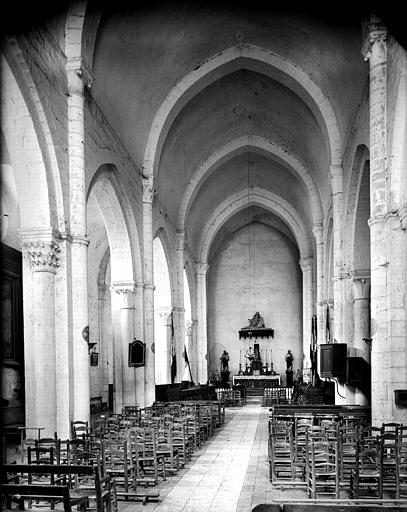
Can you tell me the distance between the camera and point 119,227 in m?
20.6

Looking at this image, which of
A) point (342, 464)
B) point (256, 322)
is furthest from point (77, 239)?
point (256, 322)

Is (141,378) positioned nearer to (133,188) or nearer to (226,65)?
(133,188)

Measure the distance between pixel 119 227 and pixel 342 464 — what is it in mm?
13030

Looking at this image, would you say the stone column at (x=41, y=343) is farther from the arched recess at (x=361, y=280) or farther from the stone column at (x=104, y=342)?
the stone column at (x=104, y=342)

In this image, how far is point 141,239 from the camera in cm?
2189

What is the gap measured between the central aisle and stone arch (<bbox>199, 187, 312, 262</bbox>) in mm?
20126

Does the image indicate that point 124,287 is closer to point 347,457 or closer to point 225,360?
point 347,457

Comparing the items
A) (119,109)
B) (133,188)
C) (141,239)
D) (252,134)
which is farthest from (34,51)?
(252,134)

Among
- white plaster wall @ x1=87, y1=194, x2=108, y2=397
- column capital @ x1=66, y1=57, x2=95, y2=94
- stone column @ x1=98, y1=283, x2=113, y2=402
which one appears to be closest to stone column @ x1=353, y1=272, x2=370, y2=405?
column capital @ x1=66, y1=57, x2=95, y2=94

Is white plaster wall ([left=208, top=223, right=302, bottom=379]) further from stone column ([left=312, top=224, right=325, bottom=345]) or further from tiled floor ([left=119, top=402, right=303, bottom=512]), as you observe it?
tiled floor ([left=119, top=402, right=303, bottom=512])

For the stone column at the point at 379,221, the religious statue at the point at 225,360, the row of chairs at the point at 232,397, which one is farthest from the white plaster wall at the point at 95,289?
the stone column at the point at 379,221

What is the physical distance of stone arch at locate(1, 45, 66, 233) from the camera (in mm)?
12555

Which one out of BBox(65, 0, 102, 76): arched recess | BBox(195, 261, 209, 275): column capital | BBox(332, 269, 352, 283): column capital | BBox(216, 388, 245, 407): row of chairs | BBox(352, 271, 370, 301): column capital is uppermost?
BBox(65, 0, 102, 76): arched recess

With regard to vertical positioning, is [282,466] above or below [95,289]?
below
